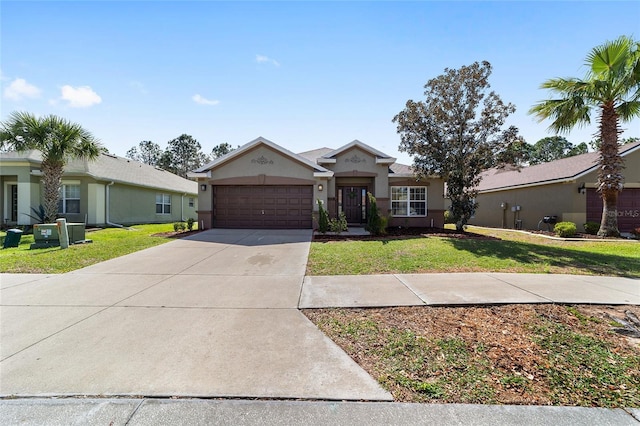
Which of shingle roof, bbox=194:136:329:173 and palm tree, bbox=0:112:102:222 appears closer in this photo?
palm tree, bbox=0:112:102:222

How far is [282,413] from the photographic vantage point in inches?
103

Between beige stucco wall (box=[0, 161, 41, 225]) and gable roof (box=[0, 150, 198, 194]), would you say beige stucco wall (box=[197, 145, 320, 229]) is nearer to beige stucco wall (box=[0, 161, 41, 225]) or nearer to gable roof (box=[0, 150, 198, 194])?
gable roof (box=[0, 150, 198, 194])

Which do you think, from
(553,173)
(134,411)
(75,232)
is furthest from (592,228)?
(75,232)

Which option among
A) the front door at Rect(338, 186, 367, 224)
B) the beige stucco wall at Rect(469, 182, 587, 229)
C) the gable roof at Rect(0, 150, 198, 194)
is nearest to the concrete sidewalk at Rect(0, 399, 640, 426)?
the front door at Rect(338, 186, 367, 224)

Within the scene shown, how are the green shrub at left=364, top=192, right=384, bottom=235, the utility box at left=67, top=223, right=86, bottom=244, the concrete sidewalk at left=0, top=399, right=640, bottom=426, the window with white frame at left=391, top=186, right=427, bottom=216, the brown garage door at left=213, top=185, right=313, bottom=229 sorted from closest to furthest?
the concrete sidewalk at left=0, top=399, right=640, bottom=426 < the utility box at left=67, top=223, right=86, bottom=244 < the green shrub at left=364, top=192, right=384, bottom=235 < the brown garage door at left=213, top=185, right=313, bottom=229 < the window with white frame at left=391, top=186, right=427, bottom=216

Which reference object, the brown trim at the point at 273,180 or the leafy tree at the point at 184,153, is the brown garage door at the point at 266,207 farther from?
the leafy tree at the point at 184,153

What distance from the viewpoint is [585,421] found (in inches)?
99.9

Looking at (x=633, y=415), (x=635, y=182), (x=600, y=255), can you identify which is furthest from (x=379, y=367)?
(x=635, y=182)

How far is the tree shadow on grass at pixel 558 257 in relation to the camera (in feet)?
25.8

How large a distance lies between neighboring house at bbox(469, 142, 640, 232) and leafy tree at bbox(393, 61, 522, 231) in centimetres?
175

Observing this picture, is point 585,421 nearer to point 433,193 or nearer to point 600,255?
point 600,255

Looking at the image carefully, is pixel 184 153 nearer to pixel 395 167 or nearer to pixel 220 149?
pixel 220 149

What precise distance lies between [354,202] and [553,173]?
1211 cm

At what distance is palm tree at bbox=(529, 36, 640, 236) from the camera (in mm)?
12516
